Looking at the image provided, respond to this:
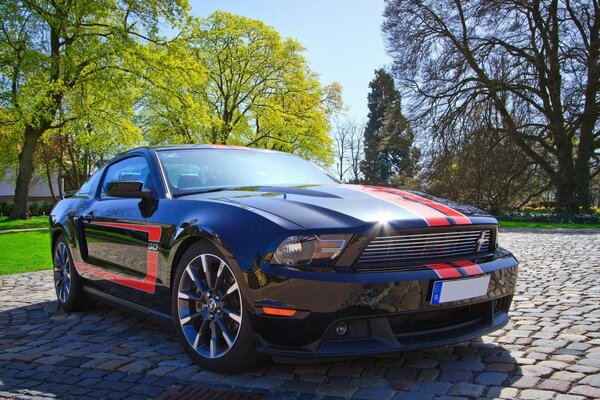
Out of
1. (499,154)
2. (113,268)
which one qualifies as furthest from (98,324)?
(499,154)

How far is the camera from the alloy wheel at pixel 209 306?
9.96 ft

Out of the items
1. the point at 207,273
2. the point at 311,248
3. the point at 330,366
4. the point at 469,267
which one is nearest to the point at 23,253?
the point at 207,273

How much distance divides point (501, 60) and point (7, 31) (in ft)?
68.9

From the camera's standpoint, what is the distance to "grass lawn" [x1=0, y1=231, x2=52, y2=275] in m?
8.79

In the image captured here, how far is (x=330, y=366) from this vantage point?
321cm

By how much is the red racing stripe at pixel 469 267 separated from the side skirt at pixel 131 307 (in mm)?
1839

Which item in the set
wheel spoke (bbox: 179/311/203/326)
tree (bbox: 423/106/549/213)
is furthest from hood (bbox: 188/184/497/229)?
tree (bbox: 423/106/549/213)

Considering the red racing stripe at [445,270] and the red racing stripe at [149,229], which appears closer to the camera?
the red racing stripe at [445,270]

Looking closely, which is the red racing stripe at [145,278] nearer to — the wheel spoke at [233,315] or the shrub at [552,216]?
the wheel spoke at [233,315]

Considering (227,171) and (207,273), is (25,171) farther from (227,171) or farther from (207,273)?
(207,273)

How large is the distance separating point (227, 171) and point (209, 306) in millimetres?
1364

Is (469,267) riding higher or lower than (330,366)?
higher

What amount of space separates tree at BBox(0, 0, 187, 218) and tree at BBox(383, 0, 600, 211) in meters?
13.5

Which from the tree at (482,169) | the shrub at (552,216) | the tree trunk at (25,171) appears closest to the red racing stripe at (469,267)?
the shrub at (552,216)
